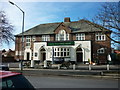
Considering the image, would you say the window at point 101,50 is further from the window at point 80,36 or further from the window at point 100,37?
the window at point 80,36

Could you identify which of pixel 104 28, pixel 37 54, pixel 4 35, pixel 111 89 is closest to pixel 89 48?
pixel 37 54

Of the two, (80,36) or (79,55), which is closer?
(79,55)

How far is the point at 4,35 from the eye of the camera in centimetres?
2984

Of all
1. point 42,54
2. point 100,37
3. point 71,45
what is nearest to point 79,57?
point 71,45

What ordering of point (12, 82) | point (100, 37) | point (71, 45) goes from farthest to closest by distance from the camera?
point (100, 37) → point (71, 45) → point (12, 82)

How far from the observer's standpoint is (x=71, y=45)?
1246 inches

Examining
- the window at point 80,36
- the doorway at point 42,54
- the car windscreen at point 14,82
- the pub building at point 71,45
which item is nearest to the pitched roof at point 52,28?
the pub building at point 71,45

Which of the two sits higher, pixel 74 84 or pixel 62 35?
pixel 62 35

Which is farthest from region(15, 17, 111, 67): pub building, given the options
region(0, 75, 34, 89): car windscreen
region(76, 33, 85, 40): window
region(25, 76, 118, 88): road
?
region(0, 75, 34, 89): car windscreen

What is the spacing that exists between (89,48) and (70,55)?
15.8 ft

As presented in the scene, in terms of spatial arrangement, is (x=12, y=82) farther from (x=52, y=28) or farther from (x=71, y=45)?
(x=52, y=28)

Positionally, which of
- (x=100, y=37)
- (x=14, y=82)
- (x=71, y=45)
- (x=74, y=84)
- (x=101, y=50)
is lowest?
(x=74, y=84)

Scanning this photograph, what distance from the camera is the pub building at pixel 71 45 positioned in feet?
102

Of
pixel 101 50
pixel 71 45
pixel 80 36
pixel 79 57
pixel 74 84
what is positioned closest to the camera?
pixel 74 84
